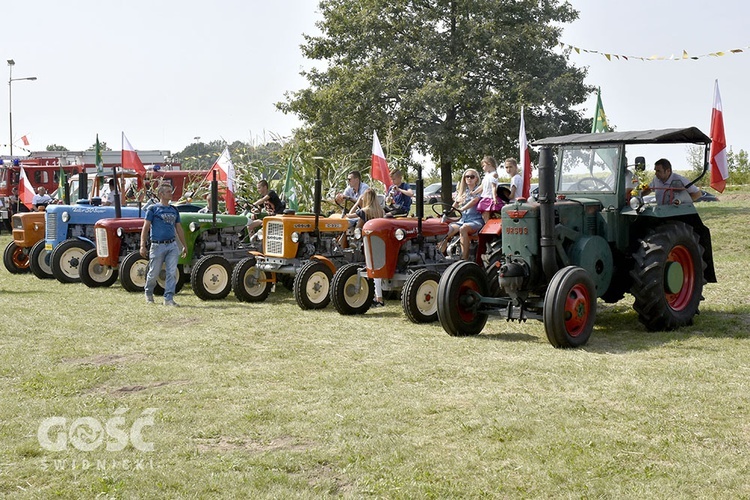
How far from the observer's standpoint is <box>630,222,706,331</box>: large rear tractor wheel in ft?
28.5

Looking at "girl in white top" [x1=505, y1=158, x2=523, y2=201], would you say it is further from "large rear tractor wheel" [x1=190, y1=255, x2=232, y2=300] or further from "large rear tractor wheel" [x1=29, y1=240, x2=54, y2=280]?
"large rear tractor wheel" [x1=29, y1=240, x2=54, y2=280]

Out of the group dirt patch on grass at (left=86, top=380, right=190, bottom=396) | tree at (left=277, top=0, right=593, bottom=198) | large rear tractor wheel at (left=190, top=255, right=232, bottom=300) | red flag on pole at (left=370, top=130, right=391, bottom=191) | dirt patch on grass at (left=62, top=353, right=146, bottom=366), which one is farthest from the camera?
tree at (left=277, top=0, right=593, bottom=198)

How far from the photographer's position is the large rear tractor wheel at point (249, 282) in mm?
12047

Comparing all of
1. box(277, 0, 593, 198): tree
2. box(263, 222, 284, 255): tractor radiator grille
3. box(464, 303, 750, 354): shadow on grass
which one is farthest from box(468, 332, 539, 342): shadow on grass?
box(277, 0, 593, 198): tree

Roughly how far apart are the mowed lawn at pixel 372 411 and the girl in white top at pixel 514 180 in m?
1.67

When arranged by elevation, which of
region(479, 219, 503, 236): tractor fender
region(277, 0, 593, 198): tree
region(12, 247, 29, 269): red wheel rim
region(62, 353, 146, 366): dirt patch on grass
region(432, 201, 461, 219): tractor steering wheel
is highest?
region(277, 0, 593, 198): tree

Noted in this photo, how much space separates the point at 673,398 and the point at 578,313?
2.08m

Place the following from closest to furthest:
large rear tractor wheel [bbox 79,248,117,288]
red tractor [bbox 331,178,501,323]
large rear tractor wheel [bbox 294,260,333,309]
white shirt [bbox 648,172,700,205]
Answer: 1. white shirt [bbox 648,172,700,205]
2. red tractor [bbox 331,178,501,323]
3. large rear tractor wheel [bbox 294,260,333,309]
4. large rear tractor wheel [bbox 79,248,117,288]

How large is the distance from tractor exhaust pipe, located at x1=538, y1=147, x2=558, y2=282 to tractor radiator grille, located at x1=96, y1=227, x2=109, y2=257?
7.45m

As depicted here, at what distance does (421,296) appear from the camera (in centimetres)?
1004

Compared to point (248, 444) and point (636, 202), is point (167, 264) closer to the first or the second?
point (636, 202)

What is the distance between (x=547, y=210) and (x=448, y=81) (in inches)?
748

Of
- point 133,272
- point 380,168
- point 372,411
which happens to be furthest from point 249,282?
point 372,411

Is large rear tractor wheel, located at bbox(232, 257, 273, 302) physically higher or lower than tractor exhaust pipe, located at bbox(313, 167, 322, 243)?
lower
